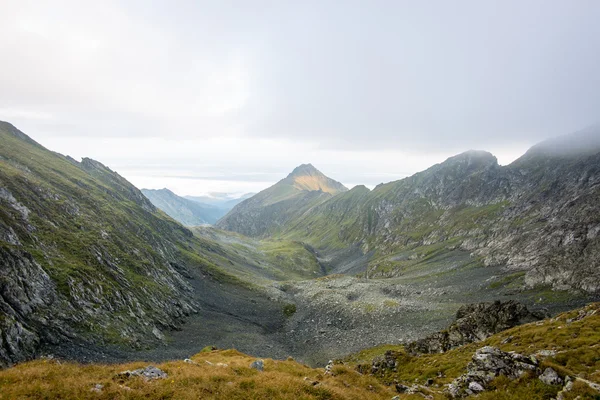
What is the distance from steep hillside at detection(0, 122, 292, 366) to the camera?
49375mm

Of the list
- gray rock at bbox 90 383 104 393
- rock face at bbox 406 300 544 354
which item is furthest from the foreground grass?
gray rock at bbox 90 383 104 393

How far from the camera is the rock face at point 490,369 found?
22.0m

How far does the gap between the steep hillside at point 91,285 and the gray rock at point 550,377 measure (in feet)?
186

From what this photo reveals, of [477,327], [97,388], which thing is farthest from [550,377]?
[477,327]

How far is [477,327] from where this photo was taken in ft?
171

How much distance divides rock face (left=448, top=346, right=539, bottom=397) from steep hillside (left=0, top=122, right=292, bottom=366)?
51.8m

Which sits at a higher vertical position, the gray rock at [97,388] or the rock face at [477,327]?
the gray rock at [97,388]

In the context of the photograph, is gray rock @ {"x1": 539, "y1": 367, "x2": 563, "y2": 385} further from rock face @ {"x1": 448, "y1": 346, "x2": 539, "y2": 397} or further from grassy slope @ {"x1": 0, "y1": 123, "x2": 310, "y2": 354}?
grassy slope @ {"x1": 0, "y1": 123, "x2": 310, "y2": 354}

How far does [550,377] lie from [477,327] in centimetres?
3554

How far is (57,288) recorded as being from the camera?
58.2m

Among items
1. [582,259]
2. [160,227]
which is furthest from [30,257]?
[582,259]

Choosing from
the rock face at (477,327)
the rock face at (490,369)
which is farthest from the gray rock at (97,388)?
Answer: the rock face at (477,327)

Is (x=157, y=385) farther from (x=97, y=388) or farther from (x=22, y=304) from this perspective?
(x=22, y=304)

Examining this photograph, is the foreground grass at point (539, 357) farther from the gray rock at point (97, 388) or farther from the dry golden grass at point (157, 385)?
the gray rock at point (97, 388)
